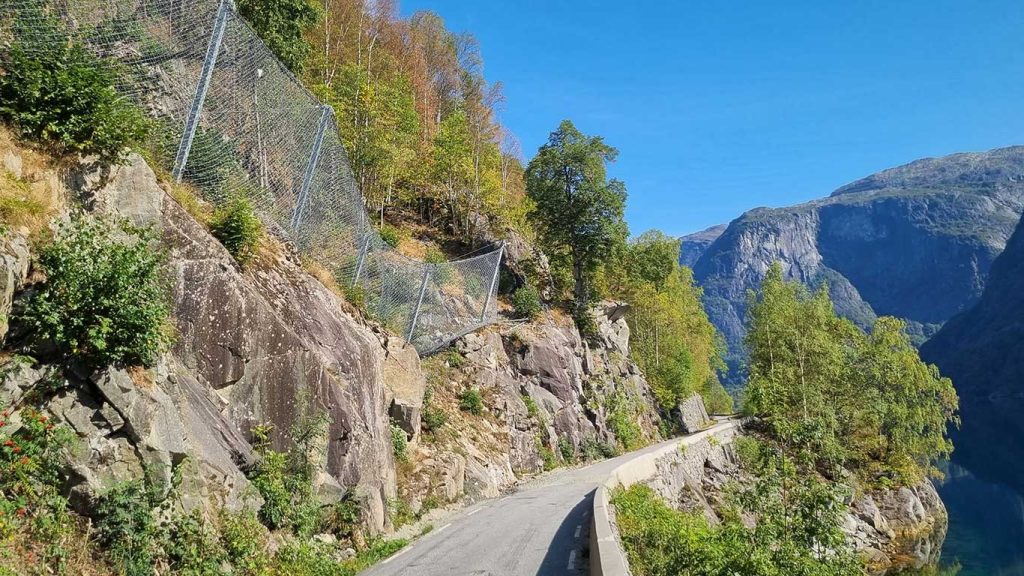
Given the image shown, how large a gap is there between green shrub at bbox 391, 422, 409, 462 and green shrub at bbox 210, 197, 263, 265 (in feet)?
19.6

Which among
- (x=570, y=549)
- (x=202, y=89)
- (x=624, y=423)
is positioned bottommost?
(x=624, y=423)

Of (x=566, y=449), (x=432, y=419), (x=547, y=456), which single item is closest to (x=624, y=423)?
(x=566, y=449)

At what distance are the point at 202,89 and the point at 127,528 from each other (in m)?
5.80

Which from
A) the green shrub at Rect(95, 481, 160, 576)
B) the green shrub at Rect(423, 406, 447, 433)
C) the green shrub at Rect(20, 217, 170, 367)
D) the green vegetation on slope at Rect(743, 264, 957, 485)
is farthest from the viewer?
the green vegetation on slope at Rect(743, 264, 957, 485)

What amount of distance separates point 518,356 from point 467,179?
12.9 meters

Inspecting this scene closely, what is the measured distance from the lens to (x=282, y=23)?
67.7 ft

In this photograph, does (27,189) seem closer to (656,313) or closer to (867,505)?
(867,505)

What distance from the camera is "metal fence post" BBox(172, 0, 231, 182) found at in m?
7.91

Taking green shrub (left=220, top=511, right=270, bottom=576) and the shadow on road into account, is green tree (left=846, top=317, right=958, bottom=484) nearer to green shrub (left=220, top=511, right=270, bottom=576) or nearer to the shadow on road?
the shadow on road

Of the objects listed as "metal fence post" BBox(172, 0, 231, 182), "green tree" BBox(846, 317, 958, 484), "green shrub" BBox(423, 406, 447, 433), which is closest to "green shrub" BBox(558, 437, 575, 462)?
"green shrub" BBox(423, 406, 447, 433)

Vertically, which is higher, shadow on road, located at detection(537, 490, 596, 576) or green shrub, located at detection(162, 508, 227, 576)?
green shrub, located at detection(162, 508, 227, 576)

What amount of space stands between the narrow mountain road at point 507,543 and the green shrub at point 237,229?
5.52 m

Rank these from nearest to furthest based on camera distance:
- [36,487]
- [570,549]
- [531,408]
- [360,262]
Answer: [36,487], [570,549], [360,262], [531,408]

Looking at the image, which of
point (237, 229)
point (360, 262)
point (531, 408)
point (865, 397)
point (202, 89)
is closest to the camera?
point (202, 89)
